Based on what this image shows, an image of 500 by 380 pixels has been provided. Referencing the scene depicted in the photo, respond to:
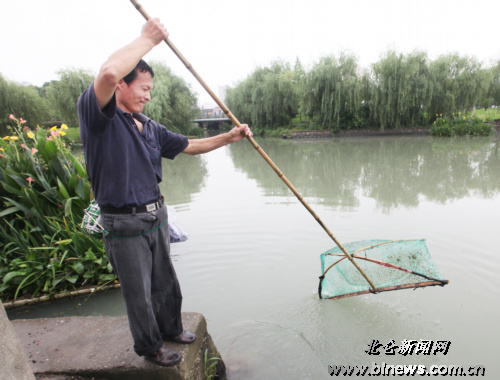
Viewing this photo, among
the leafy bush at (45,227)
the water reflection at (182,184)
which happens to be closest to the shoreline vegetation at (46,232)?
the leafy bush at (45,227)

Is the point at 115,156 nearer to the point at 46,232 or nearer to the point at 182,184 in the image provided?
the point at 46,232

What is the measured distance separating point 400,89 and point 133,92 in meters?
21.8

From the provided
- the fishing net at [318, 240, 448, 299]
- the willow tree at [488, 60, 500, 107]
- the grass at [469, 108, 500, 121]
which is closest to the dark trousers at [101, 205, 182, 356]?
the fishing net at [318, 240, 448, 299]

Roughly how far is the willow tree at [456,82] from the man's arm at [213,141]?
21785mm

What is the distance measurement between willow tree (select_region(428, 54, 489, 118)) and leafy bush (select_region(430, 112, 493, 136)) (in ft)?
3.40

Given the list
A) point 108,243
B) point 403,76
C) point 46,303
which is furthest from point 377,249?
point 403,76

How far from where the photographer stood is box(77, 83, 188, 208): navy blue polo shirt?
130 cm

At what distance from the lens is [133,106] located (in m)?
1.55

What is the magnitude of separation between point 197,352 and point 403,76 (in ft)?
72.8

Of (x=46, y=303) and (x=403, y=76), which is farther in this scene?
(x=403, y=76)

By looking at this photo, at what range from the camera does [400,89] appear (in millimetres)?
20062

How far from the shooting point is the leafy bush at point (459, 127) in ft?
59.5

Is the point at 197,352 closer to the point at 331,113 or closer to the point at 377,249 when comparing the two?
the point at 377,249

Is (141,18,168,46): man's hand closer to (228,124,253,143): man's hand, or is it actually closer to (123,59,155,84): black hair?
(123,59,155,84): black hair
